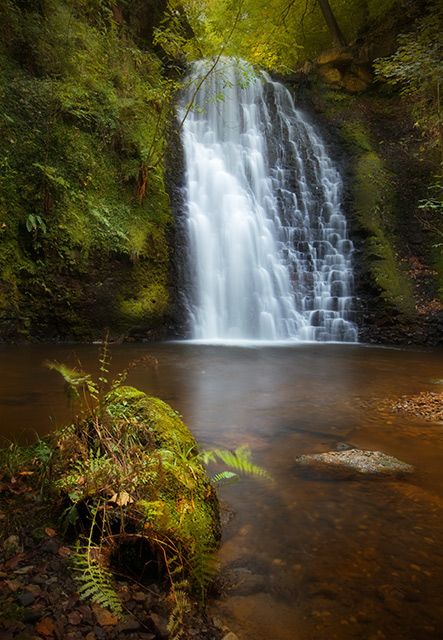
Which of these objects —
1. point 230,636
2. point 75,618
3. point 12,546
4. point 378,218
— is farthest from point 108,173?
point 230,636

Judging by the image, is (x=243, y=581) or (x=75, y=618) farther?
(x=243, y=581)

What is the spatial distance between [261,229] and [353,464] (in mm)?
11577

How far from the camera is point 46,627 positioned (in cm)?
126

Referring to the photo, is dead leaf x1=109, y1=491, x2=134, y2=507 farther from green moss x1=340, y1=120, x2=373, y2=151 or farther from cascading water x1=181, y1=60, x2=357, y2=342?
green moss x1=340, y1=120, x2=373, y2=151

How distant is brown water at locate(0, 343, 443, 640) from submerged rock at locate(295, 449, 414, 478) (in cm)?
12

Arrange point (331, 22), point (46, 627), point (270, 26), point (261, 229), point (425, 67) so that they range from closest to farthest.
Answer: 1. point (46, 627)
2. point (425, 67)
3. point (270, 26)
4. point (261, 229)
5. point (331, 22)

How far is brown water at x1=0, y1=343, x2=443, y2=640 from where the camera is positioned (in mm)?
1631

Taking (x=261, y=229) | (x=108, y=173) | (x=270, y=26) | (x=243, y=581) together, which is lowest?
(x=243, y=581)

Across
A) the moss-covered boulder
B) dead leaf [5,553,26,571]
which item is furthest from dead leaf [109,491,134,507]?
dead leaf [5,553,26,571]

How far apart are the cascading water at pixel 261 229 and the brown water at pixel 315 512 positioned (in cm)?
625

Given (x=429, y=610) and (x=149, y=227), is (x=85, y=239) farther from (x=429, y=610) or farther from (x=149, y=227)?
(x=429, y=610)

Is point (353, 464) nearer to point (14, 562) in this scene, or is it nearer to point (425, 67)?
point (14, 562)

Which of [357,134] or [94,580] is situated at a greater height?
[357,134]

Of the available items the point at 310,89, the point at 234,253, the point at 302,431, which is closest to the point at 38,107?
the point at 234,253
